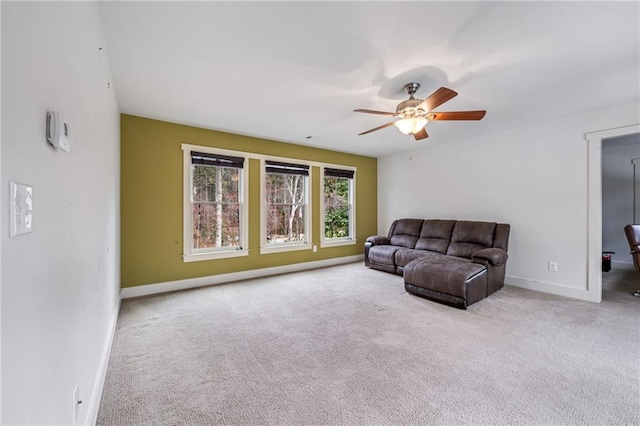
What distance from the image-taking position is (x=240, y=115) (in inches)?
149

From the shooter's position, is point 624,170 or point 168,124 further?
point 624,170

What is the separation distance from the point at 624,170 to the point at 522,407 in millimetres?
6613

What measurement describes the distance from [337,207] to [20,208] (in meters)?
5.61

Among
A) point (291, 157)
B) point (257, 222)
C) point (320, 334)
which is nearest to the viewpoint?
point (320, 334)

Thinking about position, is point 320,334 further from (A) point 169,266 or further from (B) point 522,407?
(A) point 169,266

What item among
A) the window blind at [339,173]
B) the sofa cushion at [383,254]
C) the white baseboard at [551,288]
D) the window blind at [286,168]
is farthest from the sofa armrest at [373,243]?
the white baseboard at [551,288]

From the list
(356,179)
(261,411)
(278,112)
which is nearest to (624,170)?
(356,179)

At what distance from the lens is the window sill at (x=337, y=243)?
19.0 feet

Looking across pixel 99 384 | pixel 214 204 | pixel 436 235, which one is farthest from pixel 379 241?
pixel 99 384

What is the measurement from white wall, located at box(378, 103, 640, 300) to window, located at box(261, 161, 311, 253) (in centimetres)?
261

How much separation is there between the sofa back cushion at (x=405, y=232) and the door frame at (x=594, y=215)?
2430 millimetres

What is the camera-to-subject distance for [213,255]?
4.41 metres

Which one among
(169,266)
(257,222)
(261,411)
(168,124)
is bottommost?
(261,411)

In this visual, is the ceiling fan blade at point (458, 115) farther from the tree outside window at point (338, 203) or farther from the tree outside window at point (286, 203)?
the tree outside window at point (338, 203)
